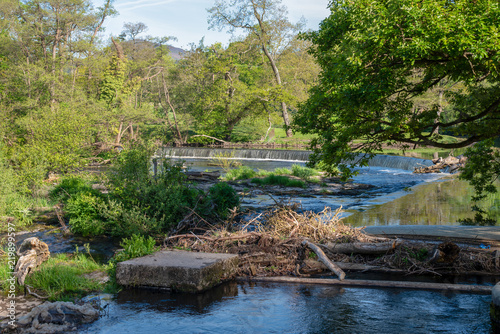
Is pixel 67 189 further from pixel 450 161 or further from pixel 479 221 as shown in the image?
pixel 450 161

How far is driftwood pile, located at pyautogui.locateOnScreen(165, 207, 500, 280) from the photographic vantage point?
297 inches

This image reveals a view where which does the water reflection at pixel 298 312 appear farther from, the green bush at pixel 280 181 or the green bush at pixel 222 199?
the green bush at pixel 280 181

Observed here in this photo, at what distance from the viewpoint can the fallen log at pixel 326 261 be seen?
23.1 ft

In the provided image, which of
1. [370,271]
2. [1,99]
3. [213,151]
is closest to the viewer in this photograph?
[370,271]

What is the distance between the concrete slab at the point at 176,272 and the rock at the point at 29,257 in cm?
152

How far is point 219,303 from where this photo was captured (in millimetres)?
6293

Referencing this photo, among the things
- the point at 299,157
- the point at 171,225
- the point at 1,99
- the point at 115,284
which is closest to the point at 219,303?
the point at 115,284

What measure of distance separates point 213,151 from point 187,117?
1514 cm

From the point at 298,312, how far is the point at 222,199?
5974 millimetres

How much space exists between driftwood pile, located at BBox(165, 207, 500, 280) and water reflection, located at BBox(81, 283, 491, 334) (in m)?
0.78

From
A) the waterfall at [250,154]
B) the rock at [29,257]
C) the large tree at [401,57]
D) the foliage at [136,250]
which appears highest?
the large tree at [401,57]

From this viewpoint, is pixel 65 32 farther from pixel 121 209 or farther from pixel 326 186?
pixel 121 209

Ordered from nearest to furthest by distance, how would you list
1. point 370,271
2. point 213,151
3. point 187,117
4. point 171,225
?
point 370,271
point 171,225
point 213,151
point 187,117

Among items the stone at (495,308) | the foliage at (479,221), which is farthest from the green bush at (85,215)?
the foliage at (479,221)
